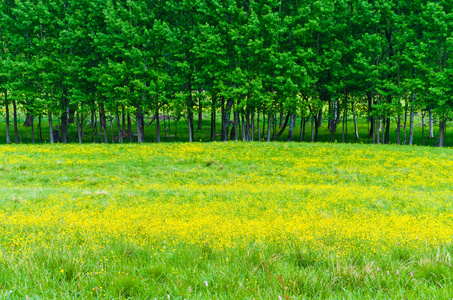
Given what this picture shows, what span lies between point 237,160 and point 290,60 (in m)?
14.6

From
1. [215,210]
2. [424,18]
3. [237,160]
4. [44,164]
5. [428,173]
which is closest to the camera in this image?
[215,210]

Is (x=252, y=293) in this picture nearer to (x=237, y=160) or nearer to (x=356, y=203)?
(x=356, y=203)

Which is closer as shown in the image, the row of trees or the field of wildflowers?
the field of wildflowers

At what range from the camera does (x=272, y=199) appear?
992 centimetres

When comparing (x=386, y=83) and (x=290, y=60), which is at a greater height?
(x=290, y=60)

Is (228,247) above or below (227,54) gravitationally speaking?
below

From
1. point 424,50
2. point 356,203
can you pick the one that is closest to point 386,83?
point 424,50

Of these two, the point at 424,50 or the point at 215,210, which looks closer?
the point at 215,210

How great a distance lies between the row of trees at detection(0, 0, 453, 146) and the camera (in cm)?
2786

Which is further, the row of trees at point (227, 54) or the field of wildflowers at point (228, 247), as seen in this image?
the row of trees at point (227, 54)

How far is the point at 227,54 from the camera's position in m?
30.8

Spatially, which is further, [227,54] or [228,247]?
[227,54]

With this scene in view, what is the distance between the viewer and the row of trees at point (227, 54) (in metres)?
27.9

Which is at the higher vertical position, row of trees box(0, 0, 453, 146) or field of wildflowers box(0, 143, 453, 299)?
row of trees box(0, 0, 453, 146)
